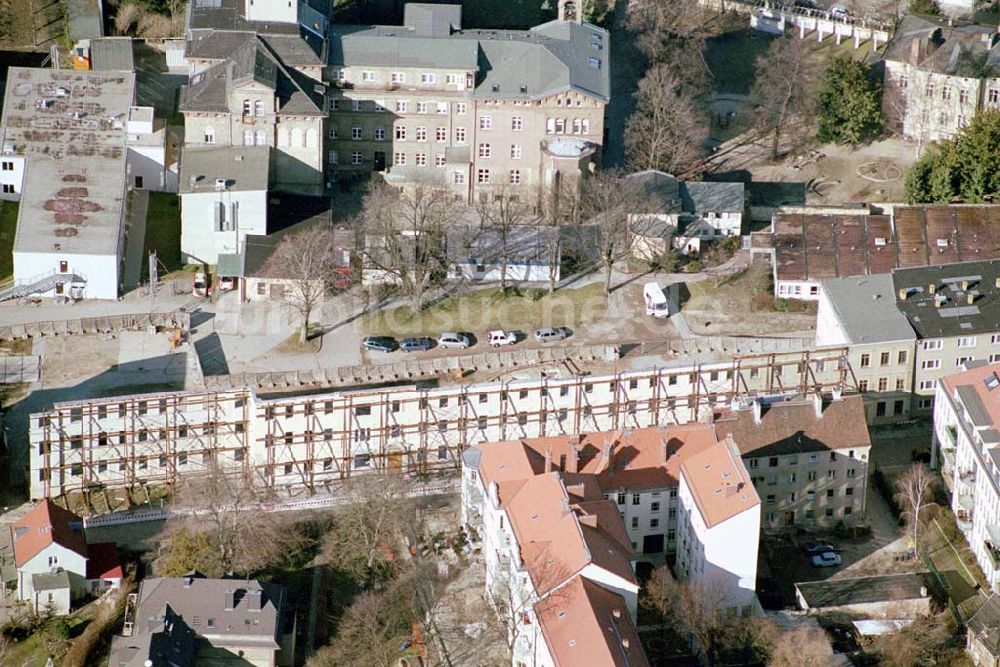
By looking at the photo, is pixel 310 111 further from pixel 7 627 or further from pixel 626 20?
pixel 7 627

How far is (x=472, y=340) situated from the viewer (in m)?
142

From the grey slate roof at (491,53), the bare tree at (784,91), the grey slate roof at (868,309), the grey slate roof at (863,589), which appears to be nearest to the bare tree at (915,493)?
Answer: the grey slate roof at (863,589)

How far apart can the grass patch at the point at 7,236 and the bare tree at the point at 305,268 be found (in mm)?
17611

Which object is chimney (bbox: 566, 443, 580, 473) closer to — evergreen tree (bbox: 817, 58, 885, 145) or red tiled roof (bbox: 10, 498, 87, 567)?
red tiled roof (bbox: 10, 498, 87, 567)

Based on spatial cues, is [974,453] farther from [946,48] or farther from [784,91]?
[784,91]

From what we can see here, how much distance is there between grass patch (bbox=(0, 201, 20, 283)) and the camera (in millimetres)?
147500

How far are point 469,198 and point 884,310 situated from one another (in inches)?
1301

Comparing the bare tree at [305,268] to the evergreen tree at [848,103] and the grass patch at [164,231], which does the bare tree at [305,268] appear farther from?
the evergreen tree at [848,103]

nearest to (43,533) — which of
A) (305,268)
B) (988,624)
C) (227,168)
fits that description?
(305,268)

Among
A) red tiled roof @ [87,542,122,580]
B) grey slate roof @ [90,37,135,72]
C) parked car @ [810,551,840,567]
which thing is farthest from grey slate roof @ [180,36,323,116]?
parked car @ [810,551,840,567]

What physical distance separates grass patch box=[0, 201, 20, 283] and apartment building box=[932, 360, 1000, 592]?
61458 mm

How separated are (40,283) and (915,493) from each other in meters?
58.2

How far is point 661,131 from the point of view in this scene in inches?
6196

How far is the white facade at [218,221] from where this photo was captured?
148 m
